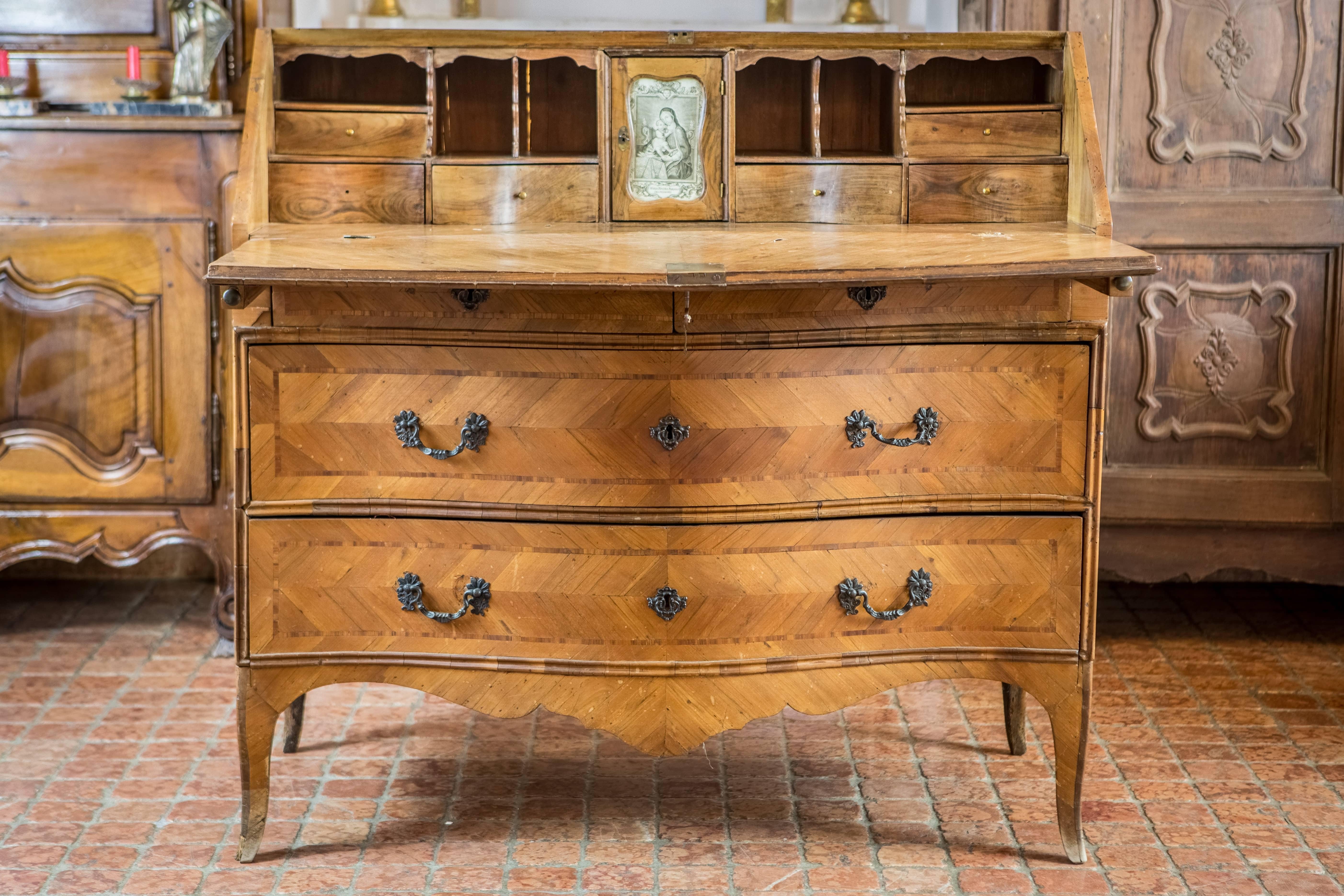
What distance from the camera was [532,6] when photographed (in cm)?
383

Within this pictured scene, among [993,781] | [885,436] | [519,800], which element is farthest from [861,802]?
[885,436]

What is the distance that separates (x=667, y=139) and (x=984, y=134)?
0.63m

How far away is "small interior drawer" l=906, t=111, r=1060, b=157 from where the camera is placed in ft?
9.21

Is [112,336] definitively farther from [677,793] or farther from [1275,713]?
[1275,713]

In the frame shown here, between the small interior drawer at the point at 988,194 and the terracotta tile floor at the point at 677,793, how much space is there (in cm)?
106

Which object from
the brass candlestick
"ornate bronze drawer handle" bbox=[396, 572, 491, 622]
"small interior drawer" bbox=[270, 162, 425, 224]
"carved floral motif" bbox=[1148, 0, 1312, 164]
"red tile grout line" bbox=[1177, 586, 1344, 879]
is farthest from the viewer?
the brass candlestick

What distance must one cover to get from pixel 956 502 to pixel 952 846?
0.64m

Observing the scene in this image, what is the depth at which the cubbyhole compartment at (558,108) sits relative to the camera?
119 inches

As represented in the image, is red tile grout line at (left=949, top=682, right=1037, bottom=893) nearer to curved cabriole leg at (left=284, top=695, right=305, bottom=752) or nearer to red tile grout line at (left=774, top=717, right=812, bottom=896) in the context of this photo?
red tile grout line at (left=774, top=717, right=812, bottom=896)

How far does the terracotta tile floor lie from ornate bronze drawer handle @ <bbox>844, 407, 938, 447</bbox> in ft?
2.43

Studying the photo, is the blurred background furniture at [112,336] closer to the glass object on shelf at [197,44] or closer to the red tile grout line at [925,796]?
the glass object on shelf at [197,44]

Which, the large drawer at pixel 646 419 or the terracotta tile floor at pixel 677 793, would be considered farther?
the terracotta tile floor at pixel 677 793

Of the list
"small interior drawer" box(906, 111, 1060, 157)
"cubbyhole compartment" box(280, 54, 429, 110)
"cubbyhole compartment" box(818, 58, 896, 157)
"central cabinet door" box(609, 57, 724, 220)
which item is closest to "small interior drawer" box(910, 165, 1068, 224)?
"small interior drawer" box(906, 111, 1060, 157)

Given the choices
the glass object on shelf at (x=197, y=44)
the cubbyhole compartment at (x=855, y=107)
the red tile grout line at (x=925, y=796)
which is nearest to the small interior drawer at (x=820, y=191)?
the cubbyhole compartment at (x=855, y=107)
